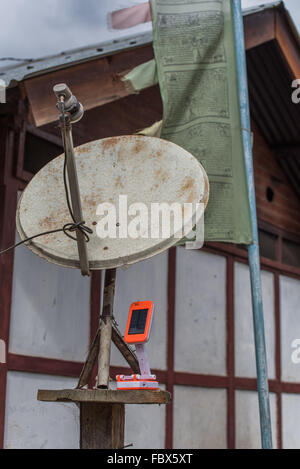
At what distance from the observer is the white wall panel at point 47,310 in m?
5.98

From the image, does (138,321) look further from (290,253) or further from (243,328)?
(290,253)

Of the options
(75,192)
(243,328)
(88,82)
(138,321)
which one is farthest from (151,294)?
(75,192)

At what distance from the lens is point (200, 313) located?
7.82m

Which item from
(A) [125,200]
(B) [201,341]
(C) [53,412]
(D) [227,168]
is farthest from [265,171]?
(A) [125,200]

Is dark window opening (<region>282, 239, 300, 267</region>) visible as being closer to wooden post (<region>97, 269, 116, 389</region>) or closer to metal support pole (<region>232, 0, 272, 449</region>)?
metal support pole (<region>232, 0, 272, 449</region>)

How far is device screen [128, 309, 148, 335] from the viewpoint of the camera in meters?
4.31

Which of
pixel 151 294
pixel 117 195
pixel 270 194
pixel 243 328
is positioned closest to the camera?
pixel 117 195

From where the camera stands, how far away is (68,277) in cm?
648

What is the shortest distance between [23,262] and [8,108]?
128 cm

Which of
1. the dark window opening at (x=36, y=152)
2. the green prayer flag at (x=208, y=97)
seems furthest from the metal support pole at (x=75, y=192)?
the dark window opening at (x=36, y=152)

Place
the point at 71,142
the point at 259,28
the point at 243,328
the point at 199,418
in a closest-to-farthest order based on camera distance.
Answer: the point at 71,142 < the point at 199,418 < the point at 259,28 < the point at 243,328

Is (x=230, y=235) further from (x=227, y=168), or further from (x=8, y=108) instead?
(x=8, y=108)

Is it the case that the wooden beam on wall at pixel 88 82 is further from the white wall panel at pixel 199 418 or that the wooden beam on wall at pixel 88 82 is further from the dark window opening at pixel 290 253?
the dark window opening at pixel 290 253

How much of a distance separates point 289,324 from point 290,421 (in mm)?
1187
